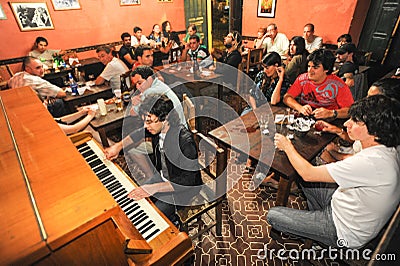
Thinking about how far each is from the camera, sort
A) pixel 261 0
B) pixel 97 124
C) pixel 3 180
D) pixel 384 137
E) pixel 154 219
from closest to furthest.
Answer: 1. pixel 3 180
2. pixel 384 137
3. pixel 154 219
4. pixel 97 124
5. pixel 261 0

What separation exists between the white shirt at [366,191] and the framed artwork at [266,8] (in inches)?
247

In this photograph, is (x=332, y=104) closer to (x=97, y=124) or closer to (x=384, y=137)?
(x=384, y=137)

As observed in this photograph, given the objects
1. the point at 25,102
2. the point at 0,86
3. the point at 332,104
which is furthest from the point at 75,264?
the point at 0,86

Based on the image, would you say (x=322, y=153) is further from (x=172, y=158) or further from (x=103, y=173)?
(x=103, y=173)

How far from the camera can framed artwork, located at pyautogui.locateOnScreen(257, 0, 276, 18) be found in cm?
632

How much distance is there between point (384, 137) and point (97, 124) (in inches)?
107

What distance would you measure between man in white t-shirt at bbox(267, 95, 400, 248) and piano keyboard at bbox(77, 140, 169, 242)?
1.10m

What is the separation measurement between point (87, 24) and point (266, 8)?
5.31 m

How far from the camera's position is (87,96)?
3.40 m

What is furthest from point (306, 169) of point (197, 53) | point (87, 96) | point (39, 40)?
point (39, 40)

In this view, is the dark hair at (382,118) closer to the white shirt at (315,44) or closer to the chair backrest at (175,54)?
the chair backrest at (175,54)

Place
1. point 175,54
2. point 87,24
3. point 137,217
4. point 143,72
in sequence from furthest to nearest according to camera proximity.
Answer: point 87,24, point 175,54, point 143,72, point 137,217

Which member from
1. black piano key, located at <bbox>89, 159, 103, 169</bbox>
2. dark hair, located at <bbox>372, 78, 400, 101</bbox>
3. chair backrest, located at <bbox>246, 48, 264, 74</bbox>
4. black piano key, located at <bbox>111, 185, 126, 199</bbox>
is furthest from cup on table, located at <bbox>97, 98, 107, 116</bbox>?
dark hair, located at <bbox>372, 78, 400, 101</bbox>

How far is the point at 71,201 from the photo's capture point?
84cm
